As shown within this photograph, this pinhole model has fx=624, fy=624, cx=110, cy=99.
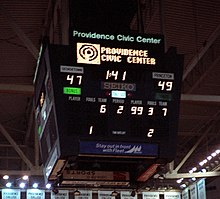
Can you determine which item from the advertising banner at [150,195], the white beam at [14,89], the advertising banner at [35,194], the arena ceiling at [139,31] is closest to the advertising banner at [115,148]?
the arena ceiling at [139,31]

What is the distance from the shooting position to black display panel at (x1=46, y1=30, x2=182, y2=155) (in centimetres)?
1084

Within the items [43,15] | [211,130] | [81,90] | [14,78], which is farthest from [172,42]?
[211,130]

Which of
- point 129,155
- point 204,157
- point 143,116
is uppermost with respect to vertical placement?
point 204,157

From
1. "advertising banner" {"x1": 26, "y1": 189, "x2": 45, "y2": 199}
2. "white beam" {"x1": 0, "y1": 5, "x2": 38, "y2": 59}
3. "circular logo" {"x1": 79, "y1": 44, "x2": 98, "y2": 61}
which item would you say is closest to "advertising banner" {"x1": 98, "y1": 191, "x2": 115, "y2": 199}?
"advertising banner" {"x1": 26, "y1": 189, "x2": 45, "y2": 199}

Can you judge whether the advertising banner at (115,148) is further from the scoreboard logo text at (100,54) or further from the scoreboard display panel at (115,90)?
the scoreboard logo text at (100,54)

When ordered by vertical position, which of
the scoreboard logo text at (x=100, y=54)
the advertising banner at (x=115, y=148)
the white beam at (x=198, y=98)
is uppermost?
the white beam at (x=198, y=98)

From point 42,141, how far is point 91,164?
1.08 meters

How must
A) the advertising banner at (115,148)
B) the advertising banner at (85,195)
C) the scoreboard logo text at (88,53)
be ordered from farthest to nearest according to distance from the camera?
the advertising banner at (85,195) < the scoreboard logo text at (88,53) < the advertising banner at (115,148)

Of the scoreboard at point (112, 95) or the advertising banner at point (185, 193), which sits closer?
the scoreboard at point (112, 95)

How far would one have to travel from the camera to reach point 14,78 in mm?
20672

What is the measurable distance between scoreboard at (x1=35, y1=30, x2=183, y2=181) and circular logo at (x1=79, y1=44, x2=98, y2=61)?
0.02 meters

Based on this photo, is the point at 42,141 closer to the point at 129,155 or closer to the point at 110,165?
the point at 110,165

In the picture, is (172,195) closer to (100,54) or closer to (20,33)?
(20,33)

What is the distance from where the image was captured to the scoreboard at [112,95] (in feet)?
35.3
